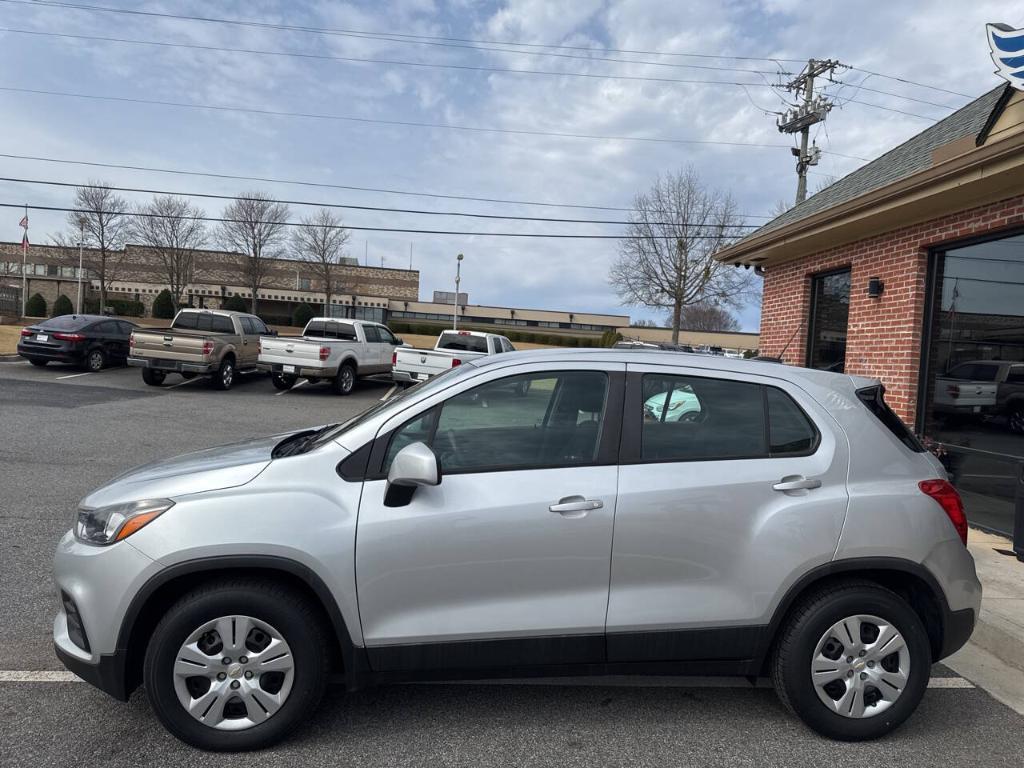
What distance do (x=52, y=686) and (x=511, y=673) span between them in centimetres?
224

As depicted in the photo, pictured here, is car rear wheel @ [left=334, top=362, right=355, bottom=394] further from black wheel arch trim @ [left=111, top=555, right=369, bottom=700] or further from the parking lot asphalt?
black wheel arch trim @ [left=111, top=555, right=369, bottom=700]

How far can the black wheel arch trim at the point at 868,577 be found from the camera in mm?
3105

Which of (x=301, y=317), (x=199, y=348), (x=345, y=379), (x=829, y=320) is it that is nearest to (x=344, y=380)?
(x=345, y=379)

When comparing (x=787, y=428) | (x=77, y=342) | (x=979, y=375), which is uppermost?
(x=979, y=375)

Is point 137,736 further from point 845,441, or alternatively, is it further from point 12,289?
point 12,289

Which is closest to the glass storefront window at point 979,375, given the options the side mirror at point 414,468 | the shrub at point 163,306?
the side mirror at point 414,468

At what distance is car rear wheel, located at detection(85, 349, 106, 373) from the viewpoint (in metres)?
19.5

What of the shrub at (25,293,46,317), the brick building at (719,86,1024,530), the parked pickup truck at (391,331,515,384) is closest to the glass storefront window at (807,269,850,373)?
the brick building at (719,86,1024,530)

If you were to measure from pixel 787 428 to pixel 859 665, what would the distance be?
3.57 feet

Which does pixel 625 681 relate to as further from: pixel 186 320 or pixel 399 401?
pixel 186 320

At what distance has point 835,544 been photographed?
3.10 metres

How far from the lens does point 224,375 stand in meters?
18.4

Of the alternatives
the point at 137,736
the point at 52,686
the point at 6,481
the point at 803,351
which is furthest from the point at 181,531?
the point at 803,351

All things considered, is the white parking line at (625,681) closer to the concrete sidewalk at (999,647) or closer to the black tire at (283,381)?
the concrete sidewalk at (999,647)
